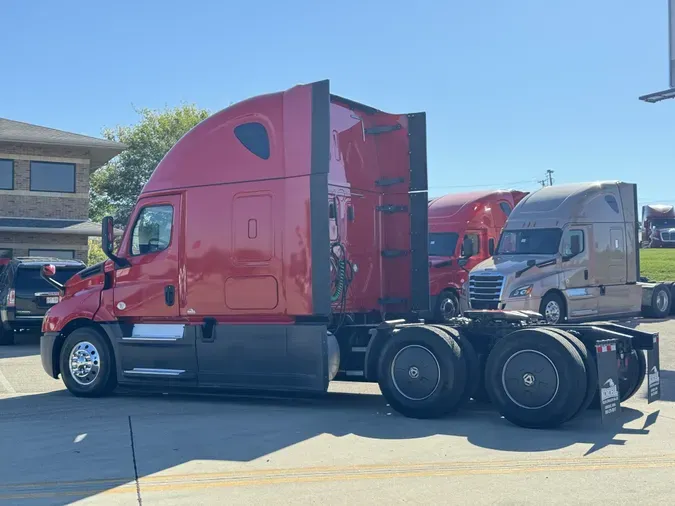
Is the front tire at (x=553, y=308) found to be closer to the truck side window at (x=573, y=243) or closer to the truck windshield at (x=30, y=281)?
the truck side window at (x=573, y=243)

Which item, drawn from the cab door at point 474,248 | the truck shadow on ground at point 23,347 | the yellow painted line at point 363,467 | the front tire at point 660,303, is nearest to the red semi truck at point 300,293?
the yellow painted line at point 363,467

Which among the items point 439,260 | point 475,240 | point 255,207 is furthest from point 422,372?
point 475,240

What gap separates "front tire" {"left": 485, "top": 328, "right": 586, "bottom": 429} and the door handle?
4105 millimetres

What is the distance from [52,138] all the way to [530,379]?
75.8 ft

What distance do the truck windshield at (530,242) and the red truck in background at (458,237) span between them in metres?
0.96

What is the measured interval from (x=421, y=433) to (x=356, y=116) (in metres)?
4.29

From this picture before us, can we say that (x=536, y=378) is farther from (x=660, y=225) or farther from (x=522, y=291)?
(x=660, y=225)

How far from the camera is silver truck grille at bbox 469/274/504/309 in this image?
1633 cm

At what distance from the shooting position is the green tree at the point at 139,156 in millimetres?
42812

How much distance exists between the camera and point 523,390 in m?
7.71

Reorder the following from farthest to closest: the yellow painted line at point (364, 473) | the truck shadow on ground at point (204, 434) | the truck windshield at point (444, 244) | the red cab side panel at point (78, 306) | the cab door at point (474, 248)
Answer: the truck windshield at point (444, 244) → the cab door at point (474, 248) → the red cab side panel at point (78, 306) → the truck shadow on ground at point (204, 434) → the yellow painted line at point (364, 473)

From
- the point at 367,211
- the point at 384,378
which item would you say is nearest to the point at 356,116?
the point at 367,211

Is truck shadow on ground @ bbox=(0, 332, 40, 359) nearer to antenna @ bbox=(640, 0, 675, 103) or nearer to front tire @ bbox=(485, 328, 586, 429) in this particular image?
front tire @ bbox=(485, 328, 586, 429)

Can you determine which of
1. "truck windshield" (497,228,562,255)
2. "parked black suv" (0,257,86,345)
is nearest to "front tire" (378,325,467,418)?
"truck windshield" (497,228,562,255)
